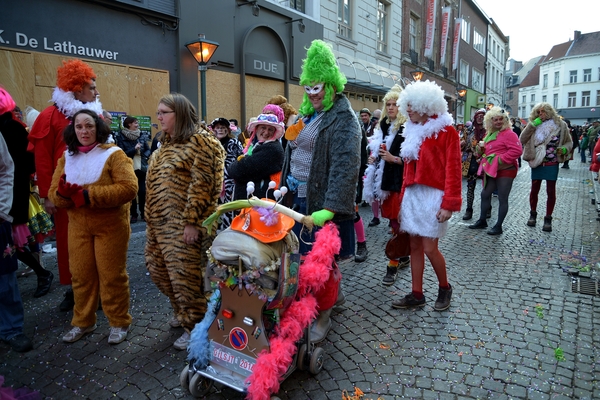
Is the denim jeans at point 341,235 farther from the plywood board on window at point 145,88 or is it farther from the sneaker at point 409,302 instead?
the plywood board on window at point 145,88

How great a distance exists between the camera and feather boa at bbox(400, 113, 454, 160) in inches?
133

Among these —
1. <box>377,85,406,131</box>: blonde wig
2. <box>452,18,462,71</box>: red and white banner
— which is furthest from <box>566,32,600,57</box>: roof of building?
<box>377,85,406,131</box>: blonde wig

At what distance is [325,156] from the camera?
2891 millimetres

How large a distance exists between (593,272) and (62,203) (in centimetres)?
535

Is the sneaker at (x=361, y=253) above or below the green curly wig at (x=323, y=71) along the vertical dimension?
below

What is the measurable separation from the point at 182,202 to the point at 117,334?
120 centimetres

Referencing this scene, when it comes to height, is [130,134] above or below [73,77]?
below

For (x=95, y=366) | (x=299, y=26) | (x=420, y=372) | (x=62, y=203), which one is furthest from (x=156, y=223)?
(x=299, y=26)

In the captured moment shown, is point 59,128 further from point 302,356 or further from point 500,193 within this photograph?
point 500,193

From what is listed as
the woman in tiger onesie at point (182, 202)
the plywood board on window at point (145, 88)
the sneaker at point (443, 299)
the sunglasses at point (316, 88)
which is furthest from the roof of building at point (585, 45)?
the woman in tiger onesie at point (182, 202)

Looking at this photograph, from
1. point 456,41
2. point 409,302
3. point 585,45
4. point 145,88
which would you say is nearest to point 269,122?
point 409,302

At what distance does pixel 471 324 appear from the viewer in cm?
338

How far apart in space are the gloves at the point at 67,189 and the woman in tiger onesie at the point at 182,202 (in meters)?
0.50

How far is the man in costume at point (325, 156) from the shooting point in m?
2.76
